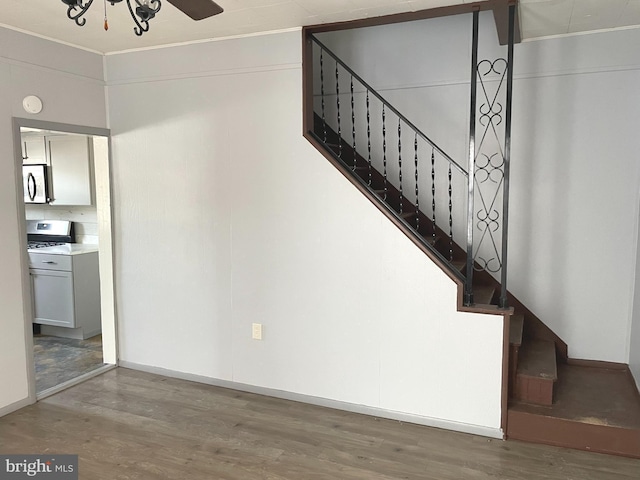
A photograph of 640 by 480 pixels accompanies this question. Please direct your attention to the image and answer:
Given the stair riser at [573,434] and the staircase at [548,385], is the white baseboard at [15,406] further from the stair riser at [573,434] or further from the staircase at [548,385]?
the stair riser at [573,434]

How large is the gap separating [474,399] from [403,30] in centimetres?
280

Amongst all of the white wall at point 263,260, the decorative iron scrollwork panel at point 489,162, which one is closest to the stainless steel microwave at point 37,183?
the white wall at point 263,260

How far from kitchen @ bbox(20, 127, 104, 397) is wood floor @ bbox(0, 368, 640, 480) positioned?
1277mm

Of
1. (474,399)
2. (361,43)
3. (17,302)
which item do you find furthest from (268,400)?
(361,43)

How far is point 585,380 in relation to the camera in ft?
11.3

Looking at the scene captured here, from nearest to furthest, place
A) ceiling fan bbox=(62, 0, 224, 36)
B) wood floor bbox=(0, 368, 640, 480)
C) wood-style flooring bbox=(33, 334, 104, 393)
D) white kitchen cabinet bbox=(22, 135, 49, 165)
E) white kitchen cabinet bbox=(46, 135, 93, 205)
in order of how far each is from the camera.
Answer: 1. ceiling fan bbox=(62, 0, 224, 36)
2. wood floor bbox=(0, 368, 640, 480)
3. wood-style flooring bbox=(33, 334, 104, 393)
4. white kitchen cabinet bbox=(46, 135, 93, 205)
5. white kitchen cabinet bbox=(22, 135, 49, 165)

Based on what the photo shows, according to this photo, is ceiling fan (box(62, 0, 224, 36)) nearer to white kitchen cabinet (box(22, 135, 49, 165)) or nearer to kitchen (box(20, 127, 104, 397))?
kitchen (box(20, 127, 104, 397))

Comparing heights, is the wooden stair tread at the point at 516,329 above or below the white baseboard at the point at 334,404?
above

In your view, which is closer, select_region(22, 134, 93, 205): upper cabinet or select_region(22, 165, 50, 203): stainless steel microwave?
Result: select_region(22, 134, 93, 205): upper cabinet

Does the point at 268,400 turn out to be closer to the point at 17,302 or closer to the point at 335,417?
the point at 335,417

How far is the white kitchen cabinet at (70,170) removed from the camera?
197 inches

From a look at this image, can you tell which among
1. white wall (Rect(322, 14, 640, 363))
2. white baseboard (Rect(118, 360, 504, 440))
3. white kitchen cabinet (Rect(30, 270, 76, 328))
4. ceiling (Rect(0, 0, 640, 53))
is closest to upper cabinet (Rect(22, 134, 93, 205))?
white kitchen cabinet (Rect(30, 270, 76, 328))

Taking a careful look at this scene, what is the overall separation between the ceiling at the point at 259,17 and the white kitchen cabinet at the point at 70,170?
1.57 metres

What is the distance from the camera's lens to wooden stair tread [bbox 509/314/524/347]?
314 centimetres
